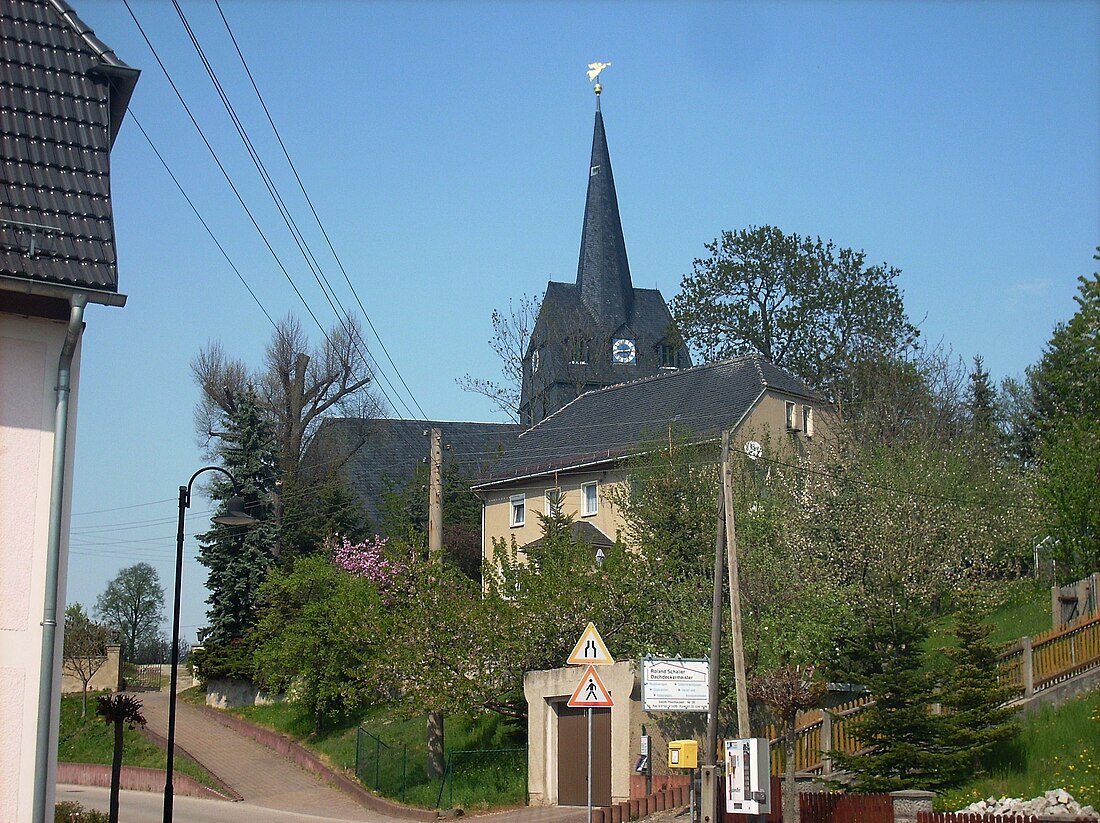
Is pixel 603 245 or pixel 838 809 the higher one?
pixel 603 245

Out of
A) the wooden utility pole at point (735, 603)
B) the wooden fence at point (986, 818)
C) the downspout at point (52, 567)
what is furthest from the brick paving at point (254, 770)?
the downspout at point (52, 567)

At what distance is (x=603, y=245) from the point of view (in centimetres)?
7994

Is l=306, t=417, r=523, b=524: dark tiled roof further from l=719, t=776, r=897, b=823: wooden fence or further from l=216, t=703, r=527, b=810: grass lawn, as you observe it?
l=719, t=776, r=897, b=823: wooden fence

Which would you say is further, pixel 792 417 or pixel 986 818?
pixel 792 417

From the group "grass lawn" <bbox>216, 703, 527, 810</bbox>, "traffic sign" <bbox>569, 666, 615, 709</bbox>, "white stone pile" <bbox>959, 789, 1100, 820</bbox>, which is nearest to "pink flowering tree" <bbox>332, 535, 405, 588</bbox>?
"grass lawn" <bbox>216, 703, 527, 810</bbox>

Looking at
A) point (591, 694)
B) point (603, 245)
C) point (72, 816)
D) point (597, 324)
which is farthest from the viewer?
point (603, 245)

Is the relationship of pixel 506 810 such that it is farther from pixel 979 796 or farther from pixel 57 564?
pixel 57 564

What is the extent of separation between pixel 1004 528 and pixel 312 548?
3122cm

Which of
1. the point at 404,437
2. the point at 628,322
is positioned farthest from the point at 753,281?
the point at 404,437

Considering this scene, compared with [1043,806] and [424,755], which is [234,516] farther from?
[1043,806]

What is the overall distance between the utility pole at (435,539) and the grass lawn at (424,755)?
412 mm

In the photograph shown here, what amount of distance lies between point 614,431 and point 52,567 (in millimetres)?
41150

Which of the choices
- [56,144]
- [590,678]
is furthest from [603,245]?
[56,144]

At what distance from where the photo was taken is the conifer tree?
2119cm
